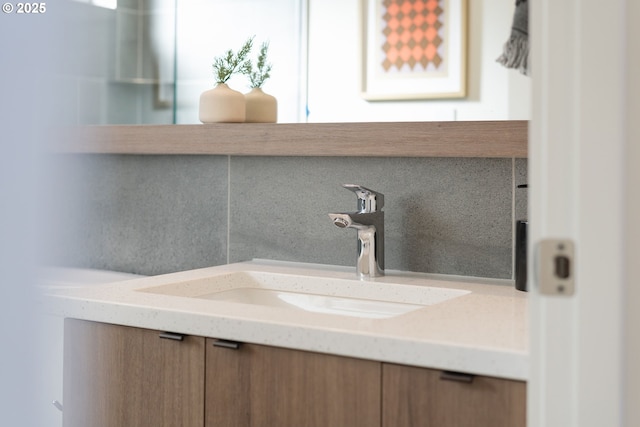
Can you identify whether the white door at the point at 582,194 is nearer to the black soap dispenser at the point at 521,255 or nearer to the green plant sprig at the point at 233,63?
the black soap dispenser at the point at 521,255

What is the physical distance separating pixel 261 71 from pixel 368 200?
0.43 meters

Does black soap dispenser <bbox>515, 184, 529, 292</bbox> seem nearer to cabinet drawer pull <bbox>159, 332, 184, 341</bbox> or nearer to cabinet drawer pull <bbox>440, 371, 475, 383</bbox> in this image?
cabinet drawer pull <bbox>440, 371, 475, 383</bbox>

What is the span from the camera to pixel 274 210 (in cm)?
185

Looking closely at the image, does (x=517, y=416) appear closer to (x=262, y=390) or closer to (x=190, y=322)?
(x=262, y=390)

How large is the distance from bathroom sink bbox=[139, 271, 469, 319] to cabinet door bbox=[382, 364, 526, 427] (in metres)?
0.42

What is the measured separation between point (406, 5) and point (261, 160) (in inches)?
19.9

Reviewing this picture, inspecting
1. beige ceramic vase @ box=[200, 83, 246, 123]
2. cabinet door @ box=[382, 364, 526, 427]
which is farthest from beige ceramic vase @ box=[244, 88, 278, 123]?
cabinet door @ box=[382, 364, 526, 427]

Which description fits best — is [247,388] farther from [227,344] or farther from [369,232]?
[369,232]

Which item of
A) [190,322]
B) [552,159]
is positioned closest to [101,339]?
[190,322]

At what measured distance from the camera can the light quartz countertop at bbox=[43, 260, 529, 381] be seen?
1.06 metres

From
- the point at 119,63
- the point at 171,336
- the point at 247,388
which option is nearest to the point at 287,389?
the point at 247,388

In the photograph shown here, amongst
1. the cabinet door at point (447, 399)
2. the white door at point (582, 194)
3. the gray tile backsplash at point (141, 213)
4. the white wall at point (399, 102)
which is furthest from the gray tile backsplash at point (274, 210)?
the white door at point (582, 194)

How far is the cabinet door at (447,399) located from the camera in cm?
104

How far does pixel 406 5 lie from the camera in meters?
1.60
